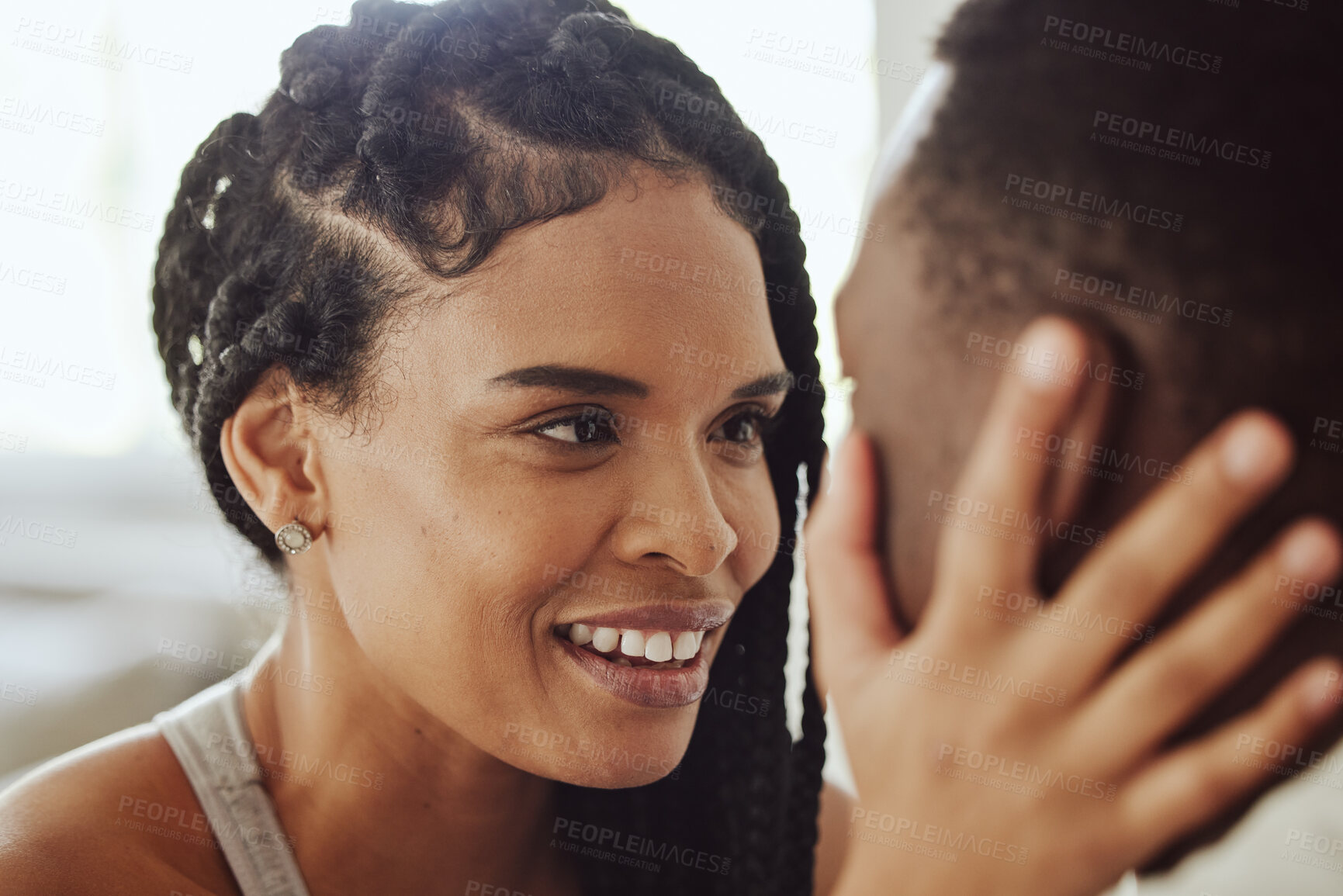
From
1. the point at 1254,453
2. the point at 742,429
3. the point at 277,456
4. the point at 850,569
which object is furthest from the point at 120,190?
the point at 1254,453

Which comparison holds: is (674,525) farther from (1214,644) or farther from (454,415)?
(1214,644)

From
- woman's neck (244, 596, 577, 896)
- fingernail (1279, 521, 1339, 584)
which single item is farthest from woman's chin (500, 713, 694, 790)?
fingernail (1279, 521, 1339, 584)

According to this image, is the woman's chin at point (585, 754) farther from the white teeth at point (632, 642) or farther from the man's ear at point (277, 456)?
the man's ear at point (277, 456)

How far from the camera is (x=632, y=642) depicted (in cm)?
67

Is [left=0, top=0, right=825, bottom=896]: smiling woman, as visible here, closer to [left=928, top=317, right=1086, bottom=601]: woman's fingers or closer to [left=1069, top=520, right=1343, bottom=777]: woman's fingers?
[left=928, top=317, right=1086, bottom=601]: woman's fingers

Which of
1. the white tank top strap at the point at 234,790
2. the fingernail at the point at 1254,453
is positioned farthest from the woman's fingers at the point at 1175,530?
the white tank top strap at the point at 234,790

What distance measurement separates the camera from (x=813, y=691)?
0.78m

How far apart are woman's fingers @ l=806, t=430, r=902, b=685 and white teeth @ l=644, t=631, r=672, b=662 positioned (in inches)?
4.5

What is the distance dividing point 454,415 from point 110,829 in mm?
396

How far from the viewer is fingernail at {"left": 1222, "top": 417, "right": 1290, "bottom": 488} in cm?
58

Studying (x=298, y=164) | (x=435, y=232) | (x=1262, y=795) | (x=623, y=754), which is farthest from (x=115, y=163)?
(x=1262, y=795)

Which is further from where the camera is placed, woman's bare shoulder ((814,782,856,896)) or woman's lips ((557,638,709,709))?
woman's bare shoulder ((814,782,856,896))

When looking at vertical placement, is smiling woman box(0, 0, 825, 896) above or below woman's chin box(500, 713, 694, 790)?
above

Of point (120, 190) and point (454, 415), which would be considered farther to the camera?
point (120, 190)
